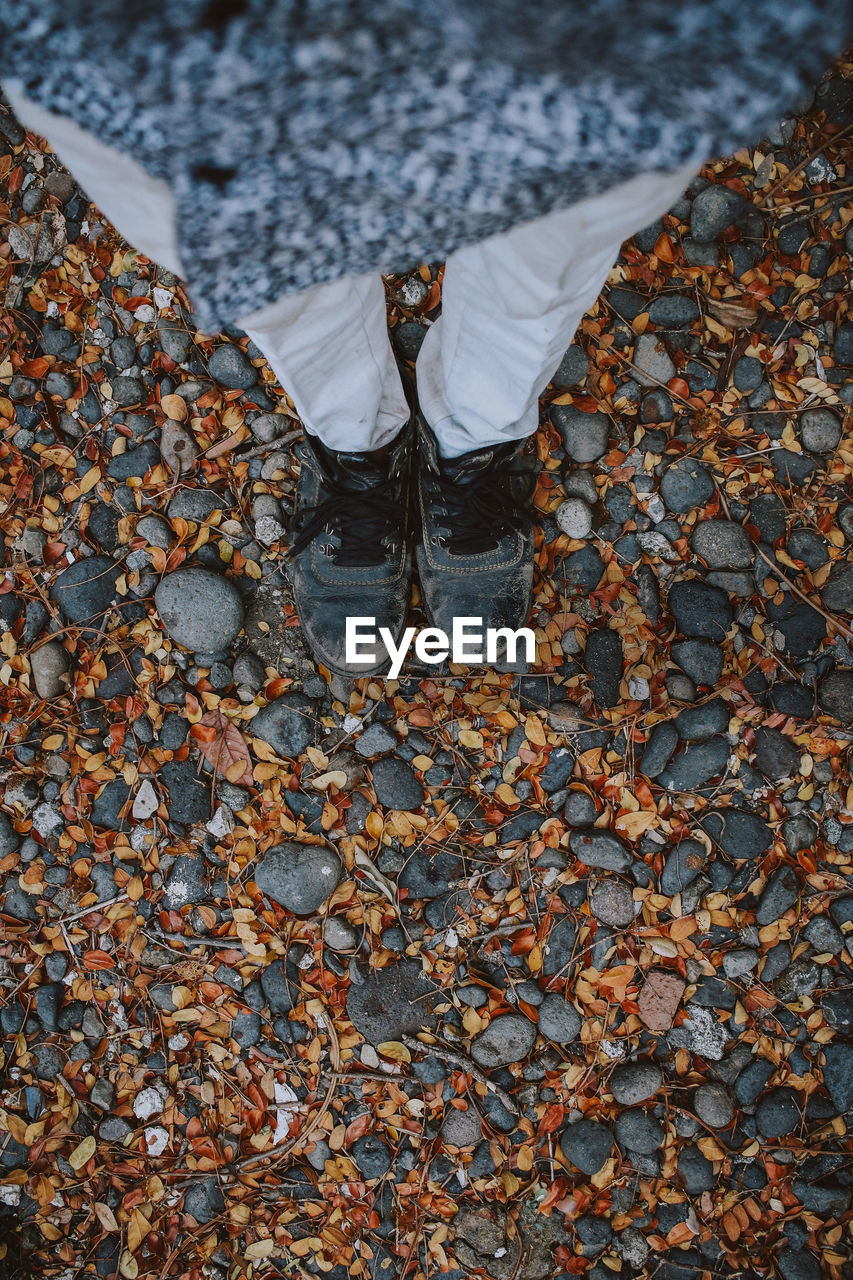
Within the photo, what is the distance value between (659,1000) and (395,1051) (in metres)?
0.67

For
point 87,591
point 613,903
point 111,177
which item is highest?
point 111,177

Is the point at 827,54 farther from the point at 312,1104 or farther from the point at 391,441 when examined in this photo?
the point at 312,1104

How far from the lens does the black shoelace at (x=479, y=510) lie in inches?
69.6

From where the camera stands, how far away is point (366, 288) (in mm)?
1311

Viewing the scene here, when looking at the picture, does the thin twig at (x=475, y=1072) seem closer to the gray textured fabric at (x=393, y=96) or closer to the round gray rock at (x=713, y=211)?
the gray textured fabric at (x=393, y=96)

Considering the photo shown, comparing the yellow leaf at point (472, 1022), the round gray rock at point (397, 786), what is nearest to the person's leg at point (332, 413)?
the round gray rock at point (397, 786)

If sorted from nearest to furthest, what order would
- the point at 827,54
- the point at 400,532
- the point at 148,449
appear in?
the point at 827,54
the point at 400,532
the point at 148,449

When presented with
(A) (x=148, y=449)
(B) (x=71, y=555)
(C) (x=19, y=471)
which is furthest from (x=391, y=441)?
(C) (x=19, y=471)

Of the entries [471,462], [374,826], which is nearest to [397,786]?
[374,826]

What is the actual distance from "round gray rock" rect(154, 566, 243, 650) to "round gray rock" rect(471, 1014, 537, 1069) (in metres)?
1.19

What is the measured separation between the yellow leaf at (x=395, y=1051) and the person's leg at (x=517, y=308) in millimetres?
1445

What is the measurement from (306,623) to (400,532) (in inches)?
12.9

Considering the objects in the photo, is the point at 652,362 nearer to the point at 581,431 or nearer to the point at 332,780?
the point at 581,431

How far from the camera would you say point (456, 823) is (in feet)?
6.29
